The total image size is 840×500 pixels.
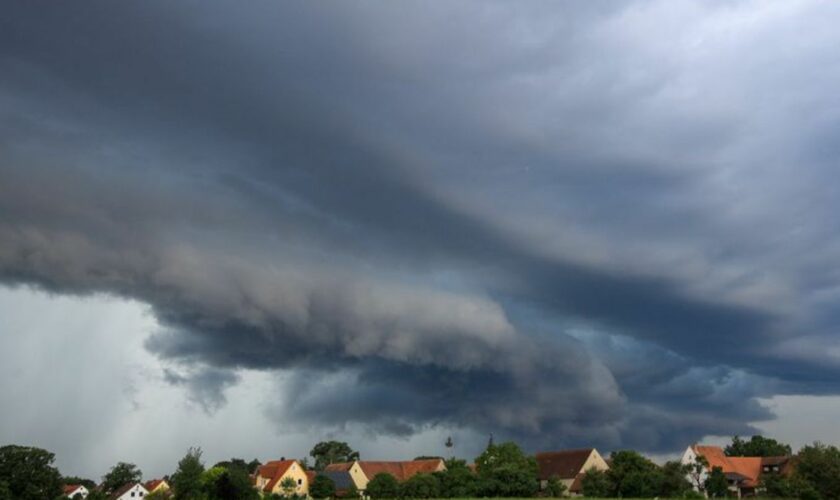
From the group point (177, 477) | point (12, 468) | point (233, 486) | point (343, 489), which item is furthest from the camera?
point (343, 489)

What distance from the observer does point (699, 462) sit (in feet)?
467

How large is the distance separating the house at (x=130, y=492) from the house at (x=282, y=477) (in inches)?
1187

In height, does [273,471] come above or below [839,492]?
above

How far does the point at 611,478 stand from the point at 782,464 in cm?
5653

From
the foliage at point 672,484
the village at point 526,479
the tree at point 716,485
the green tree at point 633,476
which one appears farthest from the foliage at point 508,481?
the tree at point 716,485

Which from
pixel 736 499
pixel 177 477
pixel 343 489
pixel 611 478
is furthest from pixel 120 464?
pixel 736 499

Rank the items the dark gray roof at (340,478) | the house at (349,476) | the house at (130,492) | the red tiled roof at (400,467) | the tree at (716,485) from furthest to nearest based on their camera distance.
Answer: the house at (130,492), the red tiled roof at (400,467), the house at (349,476), the dark gray roof at (340,478), the tree at (716,485)

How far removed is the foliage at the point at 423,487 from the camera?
112 metres

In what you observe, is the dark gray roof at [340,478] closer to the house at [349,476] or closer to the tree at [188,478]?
the house at [349,476]

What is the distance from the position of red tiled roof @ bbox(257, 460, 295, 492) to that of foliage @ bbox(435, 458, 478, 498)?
40776mm

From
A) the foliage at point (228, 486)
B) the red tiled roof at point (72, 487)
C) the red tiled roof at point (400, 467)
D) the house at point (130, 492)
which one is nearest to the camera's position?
the foliage at point (228, 486)

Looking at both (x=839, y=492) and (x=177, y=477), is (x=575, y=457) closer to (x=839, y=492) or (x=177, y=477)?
(x=839, y=492)

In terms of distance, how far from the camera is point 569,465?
151m

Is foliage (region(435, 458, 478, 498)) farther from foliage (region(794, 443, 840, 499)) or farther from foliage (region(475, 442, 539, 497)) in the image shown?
foliage (region(794, 443, 840, 499))
